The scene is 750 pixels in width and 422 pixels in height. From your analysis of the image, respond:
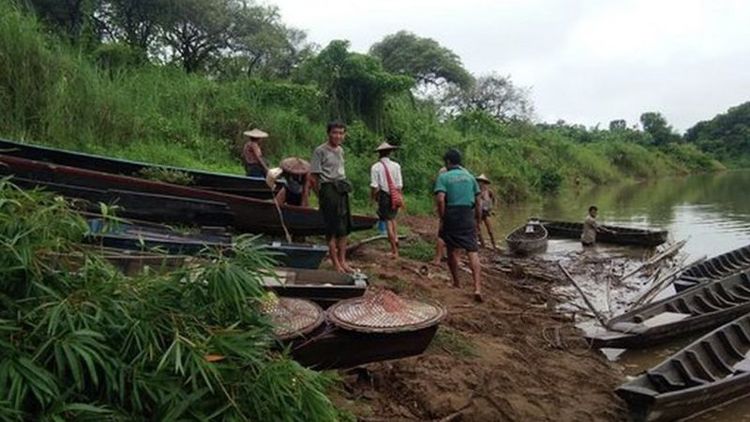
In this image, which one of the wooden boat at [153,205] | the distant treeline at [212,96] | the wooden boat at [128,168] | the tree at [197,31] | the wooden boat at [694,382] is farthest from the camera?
the tree at [197,31]

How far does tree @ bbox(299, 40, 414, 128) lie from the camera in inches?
698

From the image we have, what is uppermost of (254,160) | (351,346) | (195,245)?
(254,160)

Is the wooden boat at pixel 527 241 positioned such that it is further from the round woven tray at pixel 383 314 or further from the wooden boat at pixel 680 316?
the round woven tray at pixel 383 314

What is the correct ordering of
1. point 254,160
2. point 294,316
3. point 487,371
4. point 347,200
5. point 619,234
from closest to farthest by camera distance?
point 294,316, point 487,371, point 347,200, point 254,160, point 619,234

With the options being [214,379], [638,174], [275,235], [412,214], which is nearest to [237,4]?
[412,214]

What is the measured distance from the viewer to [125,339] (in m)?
Result: 2.47

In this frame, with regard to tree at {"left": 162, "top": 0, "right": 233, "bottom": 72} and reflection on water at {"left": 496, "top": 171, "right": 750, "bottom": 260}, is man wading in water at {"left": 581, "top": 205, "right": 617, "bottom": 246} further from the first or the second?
tree at {"left": 162, "top": 0, "right": 233, "bottom": 72}

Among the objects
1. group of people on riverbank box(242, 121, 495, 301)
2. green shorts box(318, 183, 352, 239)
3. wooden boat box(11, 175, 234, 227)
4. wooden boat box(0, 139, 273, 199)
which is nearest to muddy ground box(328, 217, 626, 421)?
group of people on riverbank box(242, 121, 495, 301)

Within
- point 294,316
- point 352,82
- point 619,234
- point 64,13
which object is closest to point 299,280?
point 294,316

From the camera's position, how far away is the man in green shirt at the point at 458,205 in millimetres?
7285

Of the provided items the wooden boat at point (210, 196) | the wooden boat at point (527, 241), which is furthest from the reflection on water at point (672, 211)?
the wooden boat at point (210, 196)

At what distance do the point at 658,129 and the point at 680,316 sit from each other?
57.9m

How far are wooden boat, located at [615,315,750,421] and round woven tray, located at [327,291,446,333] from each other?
1.77 metres

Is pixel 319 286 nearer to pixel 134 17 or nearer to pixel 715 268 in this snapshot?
pixel 715 268
